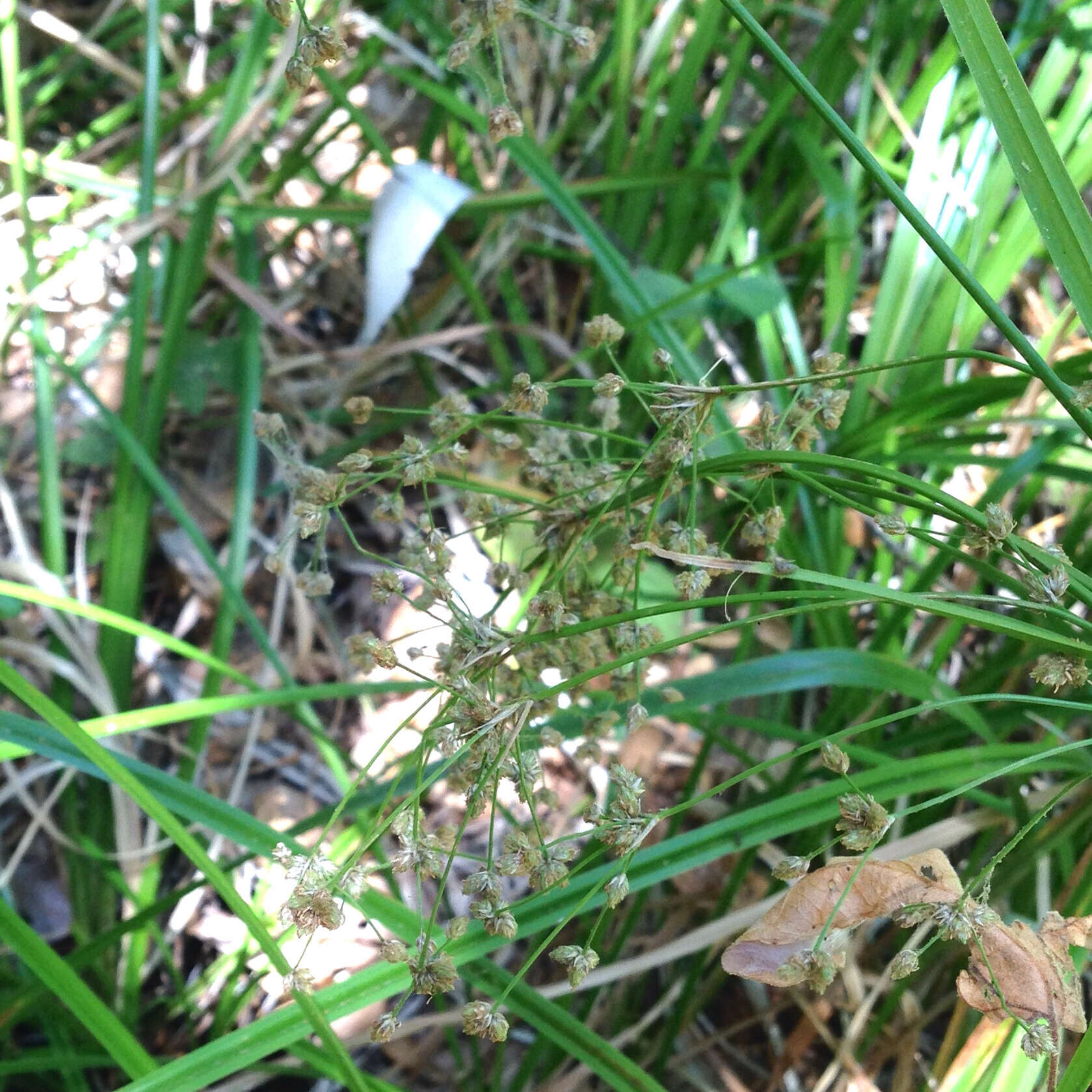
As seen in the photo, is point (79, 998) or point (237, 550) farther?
point (237, 550)

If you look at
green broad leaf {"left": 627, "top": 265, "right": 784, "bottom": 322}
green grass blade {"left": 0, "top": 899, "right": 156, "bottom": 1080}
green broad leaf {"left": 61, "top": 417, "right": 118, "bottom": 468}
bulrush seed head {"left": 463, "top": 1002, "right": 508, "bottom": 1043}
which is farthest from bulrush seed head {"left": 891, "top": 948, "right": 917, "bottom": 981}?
green broad leaf {"left": 61, "top": 417, "right": 118, "bottom": 468}

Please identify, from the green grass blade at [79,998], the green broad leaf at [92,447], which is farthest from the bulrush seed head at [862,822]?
the green broad leaf at [92,447]

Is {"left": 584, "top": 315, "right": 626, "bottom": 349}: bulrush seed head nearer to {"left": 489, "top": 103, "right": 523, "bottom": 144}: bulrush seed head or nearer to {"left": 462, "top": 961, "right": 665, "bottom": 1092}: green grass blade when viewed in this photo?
{"left": 489, "top": 103, "right": 523, "bottom": 144}: bulrush seed head

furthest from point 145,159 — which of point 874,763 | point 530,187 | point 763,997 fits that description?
point 763,997

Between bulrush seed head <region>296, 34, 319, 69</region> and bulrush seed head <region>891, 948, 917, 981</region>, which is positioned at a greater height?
bulrush seed head <region>296, 34, 319, 69</region>

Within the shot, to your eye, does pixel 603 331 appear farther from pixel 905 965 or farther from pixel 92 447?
pixel 92 447

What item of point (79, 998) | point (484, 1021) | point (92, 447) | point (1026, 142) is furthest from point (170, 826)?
point (92, 447)
